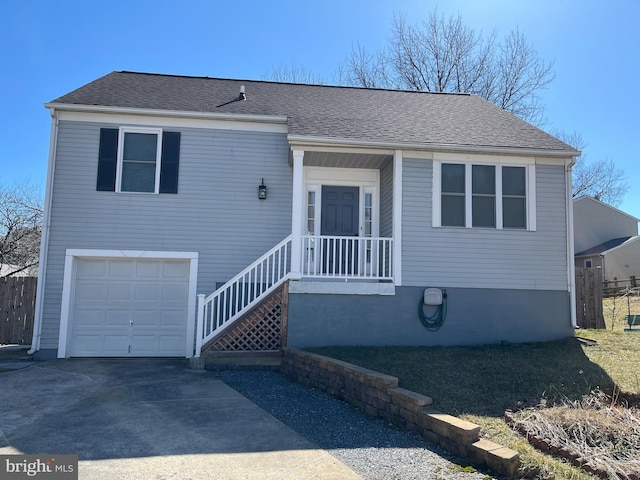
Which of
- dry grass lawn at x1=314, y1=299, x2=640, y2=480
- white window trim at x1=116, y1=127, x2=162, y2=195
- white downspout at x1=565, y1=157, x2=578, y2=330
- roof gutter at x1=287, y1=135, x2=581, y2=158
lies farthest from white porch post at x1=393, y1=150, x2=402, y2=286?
white window trim at x1=116, y1=127, x2=162, y2=195

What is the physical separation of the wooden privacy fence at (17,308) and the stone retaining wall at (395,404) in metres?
7.00

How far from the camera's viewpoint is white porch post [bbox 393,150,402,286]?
8.18 meters

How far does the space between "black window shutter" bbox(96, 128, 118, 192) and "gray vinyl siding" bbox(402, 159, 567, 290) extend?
589cm

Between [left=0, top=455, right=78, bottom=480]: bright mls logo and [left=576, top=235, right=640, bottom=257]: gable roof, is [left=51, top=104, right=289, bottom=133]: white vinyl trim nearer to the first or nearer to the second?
[left=0, top=455, right=78, bottom=480]: bright mls logo

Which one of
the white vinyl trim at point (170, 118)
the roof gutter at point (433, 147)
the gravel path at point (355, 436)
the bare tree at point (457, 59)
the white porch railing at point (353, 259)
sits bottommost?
the gravel path at point (355, 436)

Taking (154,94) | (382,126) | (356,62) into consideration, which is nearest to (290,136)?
(382,126)

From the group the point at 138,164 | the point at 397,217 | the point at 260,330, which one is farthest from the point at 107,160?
the point at 397,217

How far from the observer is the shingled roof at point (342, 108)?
8453 millimetres

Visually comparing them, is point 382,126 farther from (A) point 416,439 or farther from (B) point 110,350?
(B) point 110,350

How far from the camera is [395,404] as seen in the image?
4965mm

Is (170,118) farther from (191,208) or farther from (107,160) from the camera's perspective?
(191,208)

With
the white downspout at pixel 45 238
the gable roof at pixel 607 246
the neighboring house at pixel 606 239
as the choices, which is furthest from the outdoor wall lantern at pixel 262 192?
the gable roof at pixel 607 246

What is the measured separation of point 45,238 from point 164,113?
3.44 metres

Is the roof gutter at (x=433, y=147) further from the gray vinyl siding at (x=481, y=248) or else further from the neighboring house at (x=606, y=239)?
the neighboring house at (x=606, y=239)
